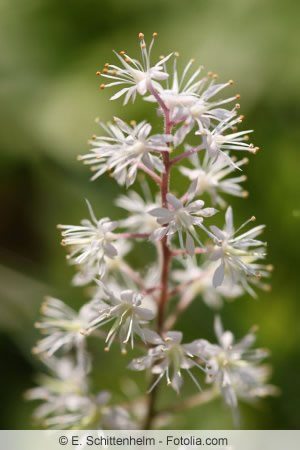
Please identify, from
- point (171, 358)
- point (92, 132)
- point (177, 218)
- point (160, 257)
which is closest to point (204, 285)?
point (160, 257)

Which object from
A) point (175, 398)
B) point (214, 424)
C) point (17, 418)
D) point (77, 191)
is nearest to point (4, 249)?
point (77, 191)

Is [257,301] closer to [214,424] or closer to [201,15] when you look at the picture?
[214,424]

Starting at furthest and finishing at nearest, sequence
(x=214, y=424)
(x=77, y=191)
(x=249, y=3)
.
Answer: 1. (x=249, y=3)
2. (x=77, y=191)
3. (x=214, y=424)

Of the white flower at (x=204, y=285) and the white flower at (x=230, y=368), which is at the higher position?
the white flower at (x=204, y=285)

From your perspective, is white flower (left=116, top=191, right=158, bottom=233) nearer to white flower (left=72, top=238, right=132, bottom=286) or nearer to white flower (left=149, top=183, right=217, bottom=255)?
white flower (left=72, top=238, right=132, bottom=286)

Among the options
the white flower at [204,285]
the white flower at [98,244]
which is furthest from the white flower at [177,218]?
the white flower at [204,285]

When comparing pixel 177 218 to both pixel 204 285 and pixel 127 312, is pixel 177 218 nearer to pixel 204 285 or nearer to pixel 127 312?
pixel 127 312

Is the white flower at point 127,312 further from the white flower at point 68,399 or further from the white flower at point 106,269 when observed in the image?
the white flower at point 68,399
